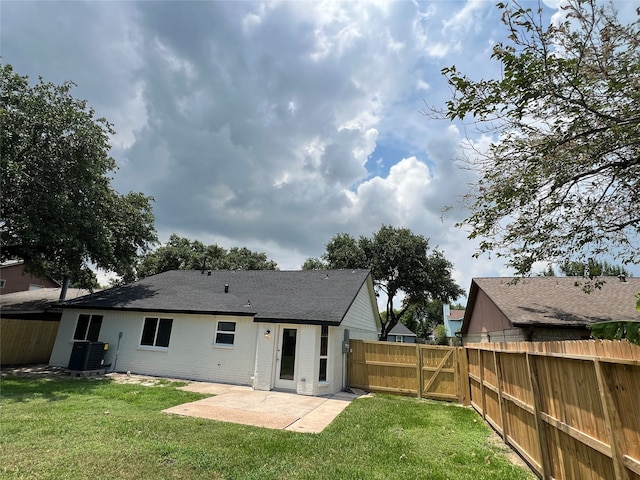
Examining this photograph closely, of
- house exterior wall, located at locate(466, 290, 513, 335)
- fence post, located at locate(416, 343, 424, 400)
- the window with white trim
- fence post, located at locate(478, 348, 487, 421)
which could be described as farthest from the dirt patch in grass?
house exterior wall, located at locate(466, 290, 513, 335)

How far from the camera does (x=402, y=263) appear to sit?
30.6m

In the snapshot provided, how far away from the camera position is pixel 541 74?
14.9ft

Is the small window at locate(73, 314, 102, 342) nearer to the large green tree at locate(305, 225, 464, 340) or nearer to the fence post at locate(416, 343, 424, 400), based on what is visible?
the fence post at locate(416, 343, 424, 400)

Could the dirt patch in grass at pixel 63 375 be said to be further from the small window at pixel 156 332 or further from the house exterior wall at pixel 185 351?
the small window at pixel 156 332

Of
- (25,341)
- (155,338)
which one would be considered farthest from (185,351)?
(25,341)

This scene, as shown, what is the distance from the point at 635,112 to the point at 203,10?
1094 centimetres

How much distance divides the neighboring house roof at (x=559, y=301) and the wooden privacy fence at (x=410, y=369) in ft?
12.4

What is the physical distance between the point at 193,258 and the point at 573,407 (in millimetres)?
36693

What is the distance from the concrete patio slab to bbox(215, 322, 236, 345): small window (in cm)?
183

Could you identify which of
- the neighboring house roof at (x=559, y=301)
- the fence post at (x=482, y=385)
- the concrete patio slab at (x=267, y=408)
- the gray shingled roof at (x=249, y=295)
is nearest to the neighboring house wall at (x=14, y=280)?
the gray shingled roof at (x=249, y=295)

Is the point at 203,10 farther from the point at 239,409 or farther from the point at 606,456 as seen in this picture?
the point at 606,456

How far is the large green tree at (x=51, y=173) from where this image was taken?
1287 centimetres

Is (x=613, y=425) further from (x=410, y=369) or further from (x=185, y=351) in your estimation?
(x=185, y=351)

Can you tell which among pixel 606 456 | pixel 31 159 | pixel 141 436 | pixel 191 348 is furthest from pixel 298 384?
pixel 31 159
